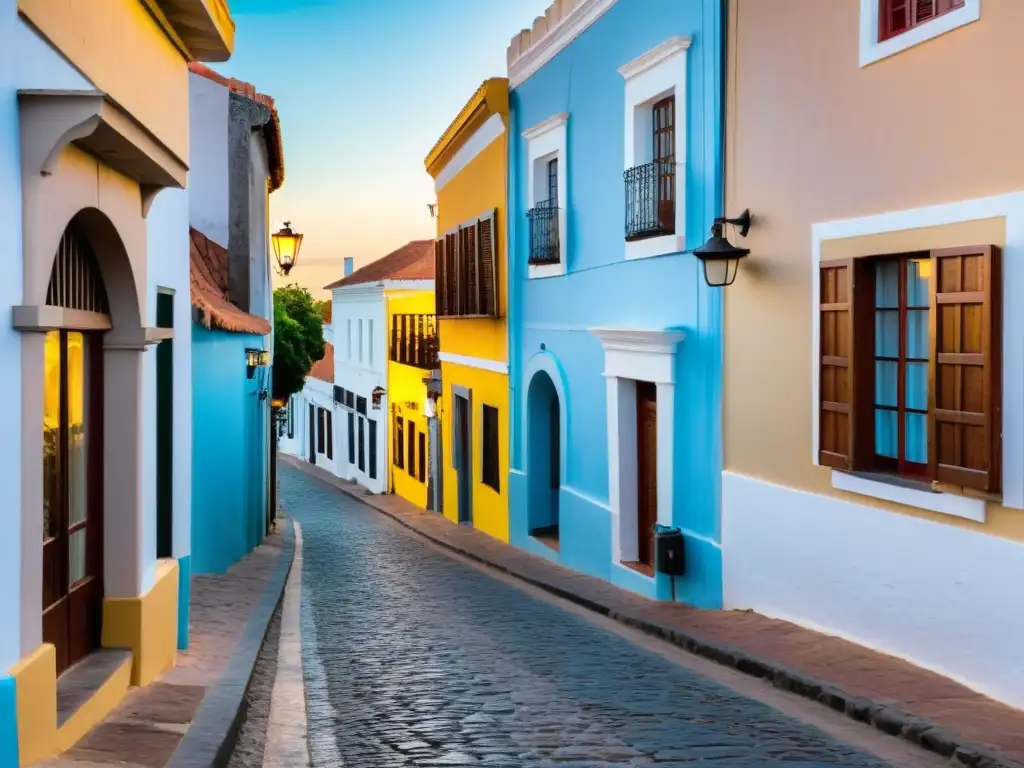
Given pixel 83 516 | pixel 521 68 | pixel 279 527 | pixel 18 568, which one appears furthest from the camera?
pixel 279 527

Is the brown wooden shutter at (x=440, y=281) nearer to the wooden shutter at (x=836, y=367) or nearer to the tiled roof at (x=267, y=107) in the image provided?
the tiled roof at (x=267, y=107)

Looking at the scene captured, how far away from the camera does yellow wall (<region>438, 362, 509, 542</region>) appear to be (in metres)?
18.1

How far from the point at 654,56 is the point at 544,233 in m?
4.34

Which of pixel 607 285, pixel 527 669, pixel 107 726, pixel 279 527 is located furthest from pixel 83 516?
pixel 279 527

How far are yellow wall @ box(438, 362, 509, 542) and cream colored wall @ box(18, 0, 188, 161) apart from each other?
10270 millimetres

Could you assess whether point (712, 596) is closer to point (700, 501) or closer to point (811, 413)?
point (700, 501)

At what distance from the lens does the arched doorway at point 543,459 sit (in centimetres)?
1672

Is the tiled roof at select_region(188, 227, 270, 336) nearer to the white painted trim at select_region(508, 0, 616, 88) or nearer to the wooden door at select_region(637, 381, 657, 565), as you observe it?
the wooden door at select_region(637, 381, 657, 565)

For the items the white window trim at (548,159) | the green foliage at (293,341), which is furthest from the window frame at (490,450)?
the green foliage at (293,341)

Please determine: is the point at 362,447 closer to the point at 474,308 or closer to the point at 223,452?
the point at 474,308

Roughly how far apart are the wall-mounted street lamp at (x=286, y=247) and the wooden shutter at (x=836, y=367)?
34.3 ft

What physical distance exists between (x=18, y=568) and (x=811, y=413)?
5794 millimetres

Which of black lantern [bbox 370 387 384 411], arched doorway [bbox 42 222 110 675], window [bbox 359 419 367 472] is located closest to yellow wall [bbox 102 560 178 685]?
arched doorway [bbox 42 222 110 675]

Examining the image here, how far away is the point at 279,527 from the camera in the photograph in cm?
2252
